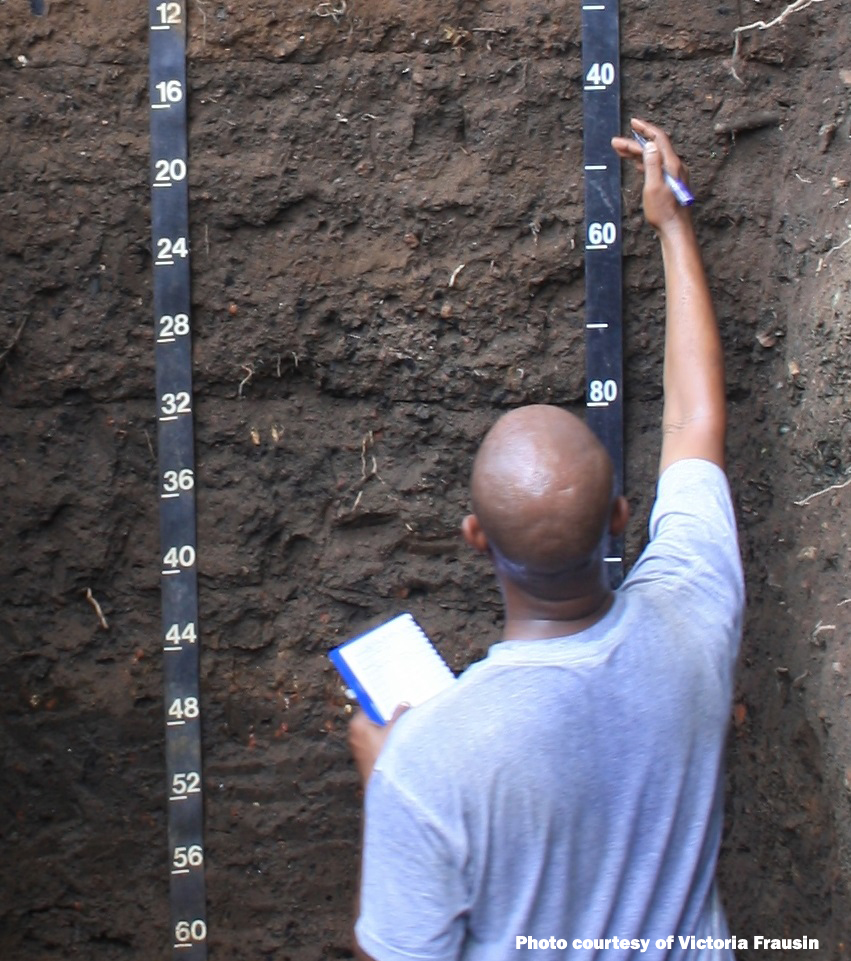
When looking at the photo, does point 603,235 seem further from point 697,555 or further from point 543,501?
point 543,501

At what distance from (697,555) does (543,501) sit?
36 cm

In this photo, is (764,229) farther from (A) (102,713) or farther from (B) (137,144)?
(A) (102,713)

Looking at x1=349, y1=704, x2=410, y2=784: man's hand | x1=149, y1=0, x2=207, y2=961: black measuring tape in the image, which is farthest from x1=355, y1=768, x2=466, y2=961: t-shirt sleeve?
x1=149, y1=0, x2=207, y2=961: black measuring tape

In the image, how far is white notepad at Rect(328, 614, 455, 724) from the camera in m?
1.85

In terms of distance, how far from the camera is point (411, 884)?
4.81 ft

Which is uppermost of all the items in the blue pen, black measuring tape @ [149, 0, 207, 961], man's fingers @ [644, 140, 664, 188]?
man's fingers @ [644, 140, 664, 188]

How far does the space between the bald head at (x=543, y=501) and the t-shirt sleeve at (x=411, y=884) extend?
0.36 metres

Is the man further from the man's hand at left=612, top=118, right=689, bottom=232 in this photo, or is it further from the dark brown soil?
the dark brown soil

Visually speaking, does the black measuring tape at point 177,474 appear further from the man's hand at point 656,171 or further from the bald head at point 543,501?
the bald head at point 543,501

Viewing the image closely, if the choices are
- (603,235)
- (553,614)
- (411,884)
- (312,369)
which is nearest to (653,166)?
(603,235)

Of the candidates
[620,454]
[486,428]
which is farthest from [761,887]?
[486,428]

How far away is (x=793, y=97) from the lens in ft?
8.94

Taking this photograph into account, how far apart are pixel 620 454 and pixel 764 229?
0.68 meters

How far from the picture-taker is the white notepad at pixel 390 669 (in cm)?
185
